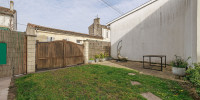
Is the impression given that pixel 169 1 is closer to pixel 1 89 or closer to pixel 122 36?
pixel 122 36

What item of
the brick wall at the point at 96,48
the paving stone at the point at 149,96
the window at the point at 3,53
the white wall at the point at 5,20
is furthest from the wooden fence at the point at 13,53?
the white wall at the point at 5,20

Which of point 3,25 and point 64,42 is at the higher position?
point 3,25

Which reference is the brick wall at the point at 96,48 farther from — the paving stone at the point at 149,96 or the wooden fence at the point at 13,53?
the paving stone at the point at 149,96

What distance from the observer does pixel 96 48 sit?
8.86m

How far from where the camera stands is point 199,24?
321 centimetres

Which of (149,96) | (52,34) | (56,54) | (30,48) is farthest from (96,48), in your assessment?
(149,96)

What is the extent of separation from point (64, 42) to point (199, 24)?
6743 mm

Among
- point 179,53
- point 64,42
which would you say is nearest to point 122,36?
point 179,53

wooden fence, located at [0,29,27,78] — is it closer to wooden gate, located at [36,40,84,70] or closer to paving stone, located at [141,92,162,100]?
wooden gate, located at [36,40,84,70]

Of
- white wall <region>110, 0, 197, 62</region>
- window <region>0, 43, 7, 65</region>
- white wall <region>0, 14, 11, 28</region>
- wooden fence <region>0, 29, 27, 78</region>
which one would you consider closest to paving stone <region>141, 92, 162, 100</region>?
white wall <region>110, 0, 197, 62</region>

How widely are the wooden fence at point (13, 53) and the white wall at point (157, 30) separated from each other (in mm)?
8270

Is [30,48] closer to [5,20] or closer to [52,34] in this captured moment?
[52,34]

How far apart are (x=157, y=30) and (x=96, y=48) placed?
18.3ft

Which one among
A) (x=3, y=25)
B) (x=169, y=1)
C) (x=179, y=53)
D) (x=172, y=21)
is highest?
(x=169, y=1)
